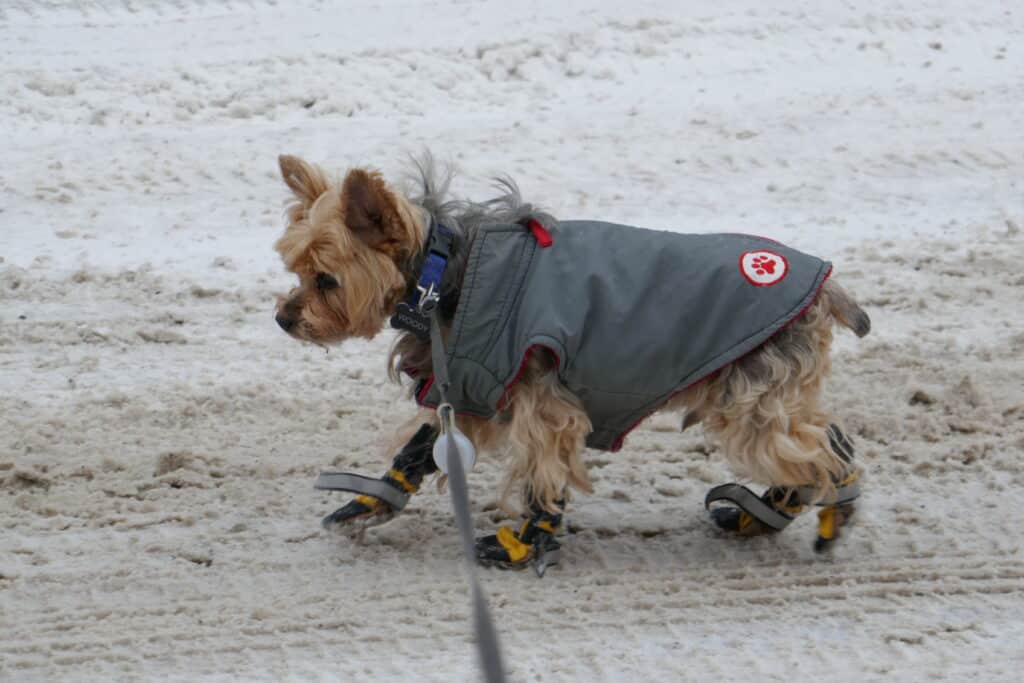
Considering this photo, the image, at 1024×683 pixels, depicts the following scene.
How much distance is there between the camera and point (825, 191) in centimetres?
805

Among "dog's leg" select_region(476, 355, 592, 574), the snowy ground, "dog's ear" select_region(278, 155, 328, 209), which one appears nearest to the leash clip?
"dog's leg" select_region(476, 355, 592, 574)

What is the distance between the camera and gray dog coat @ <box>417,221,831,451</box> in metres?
4.17

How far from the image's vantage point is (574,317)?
13.7 ft

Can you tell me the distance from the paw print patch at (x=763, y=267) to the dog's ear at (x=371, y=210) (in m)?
1.23

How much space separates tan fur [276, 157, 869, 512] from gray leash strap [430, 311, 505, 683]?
25 cm

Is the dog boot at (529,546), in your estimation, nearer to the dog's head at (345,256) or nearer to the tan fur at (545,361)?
the tan fur at (545,361)

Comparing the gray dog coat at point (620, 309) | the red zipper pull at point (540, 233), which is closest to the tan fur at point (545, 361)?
the gray dog coat at point (620, 309)

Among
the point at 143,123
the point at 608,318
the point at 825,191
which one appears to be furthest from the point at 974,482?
the point at 143,123

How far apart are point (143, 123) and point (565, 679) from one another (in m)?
6.37

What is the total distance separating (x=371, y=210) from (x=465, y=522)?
4.67 feet

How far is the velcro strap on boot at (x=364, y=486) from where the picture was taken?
4707 millimetres

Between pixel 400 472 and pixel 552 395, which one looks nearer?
pixel 552 395

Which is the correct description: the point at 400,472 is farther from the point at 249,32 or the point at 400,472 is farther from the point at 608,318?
the point at 249,32

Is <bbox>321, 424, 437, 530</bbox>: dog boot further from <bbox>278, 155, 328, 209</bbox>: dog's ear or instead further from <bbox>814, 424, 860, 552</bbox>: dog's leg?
<bbox>814, 424, 860, 552</bbox>: dog's leg
